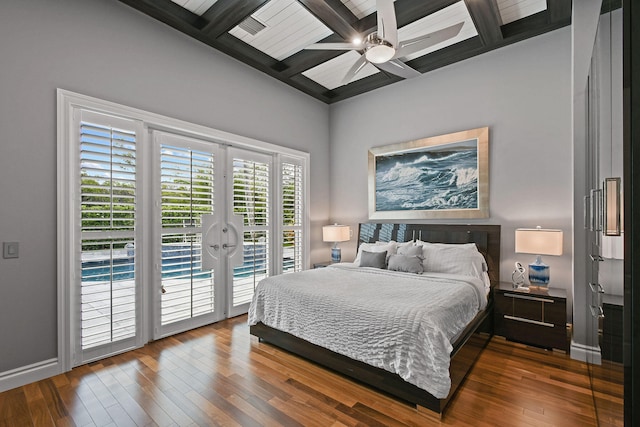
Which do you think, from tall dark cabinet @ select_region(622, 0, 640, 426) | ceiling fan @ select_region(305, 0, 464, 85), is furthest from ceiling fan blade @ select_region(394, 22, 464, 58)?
tall dark cabinet @ select_region(622, 0, 640, 426)

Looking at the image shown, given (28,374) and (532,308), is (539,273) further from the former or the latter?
(28,374)

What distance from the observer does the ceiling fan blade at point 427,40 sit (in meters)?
2.65

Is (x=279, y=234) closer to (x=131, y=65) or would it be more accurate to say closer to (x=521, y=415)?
(x=131, y=65)

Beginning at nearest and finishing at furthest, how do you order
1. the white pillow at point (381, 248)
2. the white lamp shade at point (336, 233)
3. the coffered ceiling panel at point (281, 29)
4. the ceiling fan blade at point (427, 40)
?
the ceiling fan blade at point (427, 40) < the coffered ceiling panel at point (281, 29) < the white pillow at point (381, 248) < the white lamp shade at point (336, 233)

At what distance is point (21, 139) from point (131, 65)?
1.21m

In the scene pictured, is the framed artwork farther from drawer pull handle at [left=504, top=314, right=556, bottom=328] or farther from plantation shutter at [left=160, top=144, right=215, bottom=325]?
plantation shutter at [left=160, top=144, right=215, bottom=325]

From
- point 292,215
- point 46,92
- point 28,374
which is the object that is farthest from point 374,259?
point 46,92

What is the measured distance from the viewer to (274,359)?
2.92m

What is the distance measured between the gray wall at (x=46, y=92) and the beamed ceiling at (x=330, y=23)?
354 mm

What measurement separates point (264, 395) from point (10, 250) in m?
2.28

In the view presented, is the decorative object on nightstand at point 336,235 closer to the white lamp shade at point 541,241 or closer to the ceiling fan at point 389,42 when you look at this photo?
the white lamp shade at point 541,241

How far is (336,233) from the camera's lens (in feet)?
16.3

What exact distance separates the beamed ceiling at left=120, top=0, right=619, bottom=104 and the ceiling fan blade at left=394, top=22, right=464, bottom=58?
21.5 inches

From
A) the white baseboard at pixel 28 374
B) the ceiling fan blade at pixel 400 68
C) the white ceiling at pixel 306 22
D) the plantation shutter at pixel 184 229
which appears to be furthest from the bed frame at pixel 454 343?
the white ceiling at pixel 306 22
